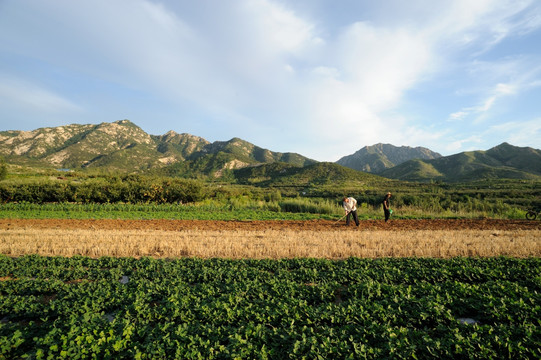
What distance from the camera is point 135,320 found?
5.25m

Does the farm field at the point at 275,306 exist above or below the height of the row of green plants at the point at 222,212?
above

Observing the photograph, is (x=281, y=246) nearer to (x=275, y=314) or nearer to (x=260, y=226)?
(x=275, y=314)

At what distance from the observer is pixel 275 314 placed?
5.27 m

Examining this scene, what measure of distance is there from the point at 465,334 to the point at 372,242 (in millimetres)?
8006

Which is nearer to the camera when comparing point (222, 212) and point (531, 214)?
point (531, 214)

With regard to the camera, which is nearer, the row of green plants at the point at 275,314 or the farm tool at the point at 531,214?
the row of green plants at the point at 275,314

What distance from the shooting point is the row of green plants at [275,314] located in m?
4.19

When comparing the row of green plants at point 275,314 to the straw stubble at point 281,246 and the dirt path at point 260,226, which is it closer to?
the straw stubble at point 281,246

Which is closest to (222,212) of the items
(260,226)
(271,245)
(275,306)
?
(260,226)

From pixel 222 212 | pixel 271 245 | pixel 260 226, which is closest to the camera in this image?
pixel 271 245

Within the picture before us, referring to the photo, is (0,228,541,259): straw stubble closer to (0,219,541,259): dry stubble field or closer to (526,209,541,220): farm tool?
(0,219,541,259): dry stubble field

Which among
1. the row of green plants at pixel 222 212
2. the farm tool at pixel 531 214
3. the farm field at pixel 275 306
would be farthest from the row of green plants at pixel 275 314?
the farm tool at pixel 531 214

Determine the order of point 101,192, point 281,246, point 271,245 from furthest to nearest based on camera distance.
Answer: point 101,192 < point 271,245 < point 281,246

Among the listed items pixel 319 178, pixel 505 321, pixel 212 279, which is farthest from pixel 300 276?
pixel 319 178
